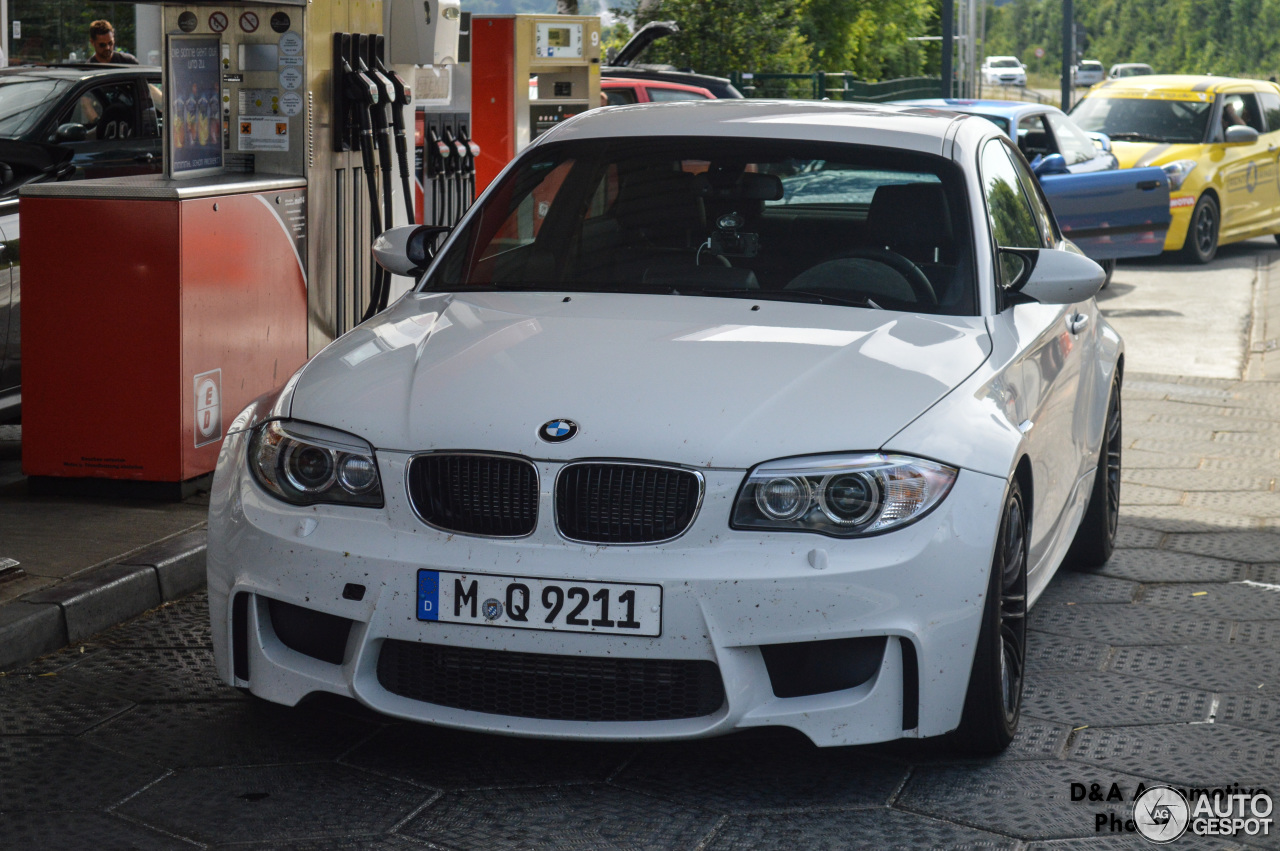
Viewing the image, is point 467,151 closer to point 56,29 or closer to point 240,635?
point 240,635

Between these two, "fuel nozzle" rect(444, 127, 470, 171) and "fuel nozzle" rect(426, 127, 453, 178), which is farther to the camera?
"fuel nozzle" rect(444, 127, 470, 171)

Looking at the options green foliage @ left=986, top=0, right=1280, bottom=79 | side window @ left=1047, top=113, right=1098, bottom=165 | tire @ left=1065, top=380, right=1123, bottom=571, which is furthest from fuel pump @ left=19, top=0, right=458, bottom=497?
green foliage @ left=986, top=0, right=1280, bottom=79

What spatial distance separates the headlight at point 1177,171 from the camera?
15516 millimetres

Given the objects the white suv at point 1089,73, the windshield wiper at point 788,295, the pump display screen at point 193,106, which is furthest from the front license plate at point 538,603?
the white suv at point 1089,73

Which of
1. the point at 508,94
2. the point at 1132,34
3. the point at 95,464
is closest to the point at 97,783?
the point at 95,464

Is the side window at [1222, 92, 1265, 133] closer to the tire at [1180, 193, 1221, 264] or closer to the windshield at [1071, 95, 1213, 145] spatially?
the windshield at [1071, 95, 1213, 145]

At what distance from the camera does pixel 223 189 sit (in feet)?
19.8

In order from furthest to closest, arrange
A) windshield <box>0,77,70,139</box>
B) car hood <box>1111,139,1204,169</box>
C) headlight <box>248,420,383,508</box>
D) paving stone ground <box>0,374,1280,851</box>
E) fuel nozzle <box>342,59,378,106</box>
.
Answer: car hood <box>1111,139,1204,169</box> → windshield <box>0,77,70,139</box> → fuel nozzle <box>342,59,378,106</box> → headlight <box>248,420,383,508</box> → paving stone ground <box>0,374,1280,851</box>

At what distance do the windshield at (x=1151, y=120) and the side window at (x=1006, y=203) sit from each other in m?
12.1

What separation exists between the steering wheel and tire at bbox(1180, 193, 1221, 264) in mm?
12669

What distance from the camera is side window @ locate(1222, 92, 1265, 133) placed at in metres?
16.3

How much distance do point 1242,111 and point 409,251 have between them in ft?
46.6

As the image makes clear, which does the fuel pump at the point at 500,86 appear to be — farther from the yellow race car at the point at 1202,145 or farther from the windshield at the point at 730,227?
the yellow race car at the point at 1202,145

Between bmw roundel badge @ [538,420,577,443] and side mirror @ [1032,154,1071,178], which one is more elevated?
side mirror @ [1032,154,1071,178]
